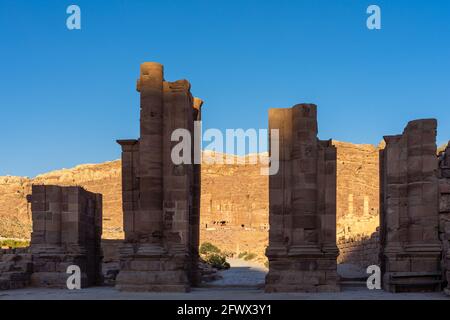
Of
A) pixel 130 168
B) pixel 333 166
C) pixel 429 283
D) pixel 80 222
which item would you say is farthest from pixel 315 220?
pixel 80 222

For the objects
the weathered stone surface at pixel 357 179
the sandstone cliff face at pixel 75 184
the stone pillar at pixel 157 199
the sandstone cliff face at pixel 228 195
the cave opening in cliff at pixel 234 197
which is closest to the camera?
the stone pillar at pixel 157 199

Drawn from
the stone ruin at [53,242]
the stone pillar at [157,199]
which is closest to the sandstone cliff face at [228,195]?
the stone ruin at [53,242]

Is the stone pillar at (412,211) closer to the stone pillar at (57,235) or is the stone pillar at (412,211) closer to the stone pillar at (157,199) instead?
the stone pillar at (157,199)

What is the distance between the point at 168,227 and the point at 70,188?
12.9 ft

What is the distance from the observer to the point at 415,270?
15.4 m

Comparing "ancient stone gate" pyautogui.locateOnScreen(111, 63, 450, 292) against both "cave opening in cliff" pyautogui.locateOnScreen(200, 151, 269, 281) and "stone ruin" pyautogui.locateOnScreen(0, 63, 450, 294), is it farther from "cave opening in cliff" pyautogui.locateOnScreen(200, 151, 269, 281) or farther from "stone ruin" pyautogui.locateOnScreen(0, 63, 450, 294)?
"cave opening in cliff" pyautogui.locateOnScreen(200, 151, 269, 281)

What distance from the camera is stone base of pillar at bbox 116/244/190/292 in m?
15.6

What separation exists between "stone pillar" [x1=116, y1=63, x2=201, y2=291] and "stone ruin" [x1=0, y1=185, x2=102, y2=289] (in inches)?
98.9

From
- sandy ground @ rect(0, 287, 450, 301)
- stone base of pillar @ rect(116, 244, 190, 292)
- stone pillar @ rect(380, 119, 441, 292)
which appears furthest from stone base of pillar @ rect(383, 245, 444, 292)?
stone base of pillar @ rect(116, 244, 190, 292)

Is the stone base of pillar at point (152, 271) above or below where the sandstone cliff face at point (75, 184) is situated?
below

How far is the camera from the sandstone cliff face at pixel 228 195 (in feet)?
208

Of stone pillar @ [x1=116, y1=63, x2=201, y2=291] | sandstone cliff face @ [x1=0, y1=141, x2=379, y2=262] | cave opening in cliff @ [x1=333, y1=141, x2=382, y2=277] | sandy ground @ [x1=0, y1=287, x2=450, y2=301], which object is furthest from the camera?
cave opening in cliff @ [x1=333, y1=141, x2=382, y2=277]

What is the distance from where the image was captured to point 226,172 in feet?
259

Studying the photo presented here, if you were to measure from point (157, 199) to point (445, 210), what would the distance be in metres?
7.55
